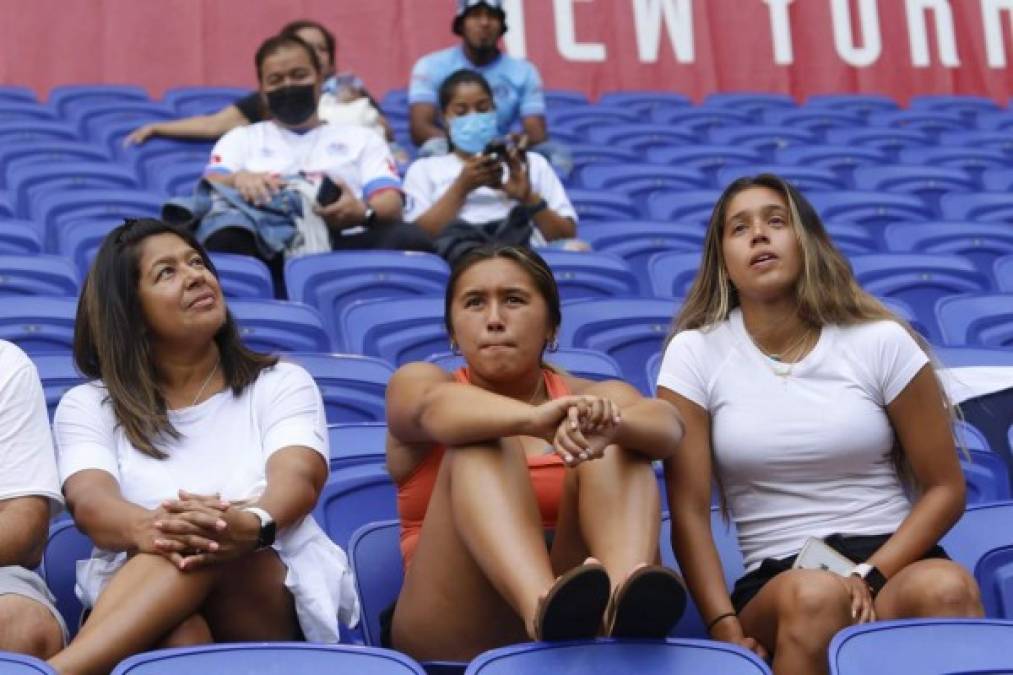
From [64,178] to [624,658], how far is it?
4099 mm

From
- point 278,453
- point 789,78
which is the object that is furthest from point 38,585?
point 789,78

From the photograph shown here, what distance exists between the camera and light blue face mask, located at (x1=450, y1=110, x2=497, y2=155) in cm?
570

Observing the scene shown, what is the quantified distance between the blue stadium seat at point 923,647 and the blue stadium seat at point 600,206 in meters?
3.82

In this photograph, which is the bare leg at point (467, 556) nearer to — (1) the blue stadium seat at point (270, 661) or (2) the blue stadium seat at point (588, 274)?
(1) the blue stadium seat at point (270, 661)

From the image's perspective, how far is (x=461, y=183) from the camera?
210 inches

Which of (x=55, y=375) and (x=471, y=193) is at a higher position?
(x=471, y=193)

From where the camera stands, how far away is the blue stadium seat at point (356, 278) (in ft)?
15.3

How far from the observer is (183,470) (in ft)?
9.66

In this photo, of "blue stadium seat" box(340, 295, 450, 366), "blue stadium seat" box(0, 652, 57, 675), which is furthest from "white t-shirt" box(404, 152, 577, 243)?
"blue stadium seat" box(0, 652, 57, 675)

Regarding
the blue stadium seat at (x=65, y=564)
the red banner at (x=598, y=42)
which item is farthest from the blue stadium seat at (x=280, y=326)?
the red banner at (x=598, y=42)

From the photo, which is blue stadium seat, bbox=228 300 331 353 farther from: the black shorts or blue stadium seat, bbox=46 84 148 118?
blue stadium seat, bbox=46 84 148 118

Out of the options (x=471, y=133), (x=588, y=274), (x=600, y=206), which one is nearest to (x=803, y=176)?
(x=600, y=206)

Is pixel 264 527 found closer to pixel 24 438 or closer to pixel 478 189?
pixel 24 438

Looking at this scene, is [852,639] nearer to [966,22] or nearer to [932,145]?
[932,145]
